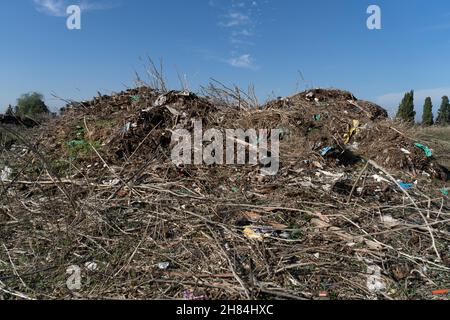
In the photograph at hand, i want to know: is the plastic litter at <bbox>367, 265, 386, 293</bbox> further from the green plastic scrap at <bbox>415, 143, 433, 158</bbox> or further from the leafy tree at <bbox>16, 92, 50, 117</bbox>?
the leafy tree at <bbox>16, 92, 50, 117</bbox>

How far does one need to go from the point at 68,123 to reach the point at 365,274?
4.94 m

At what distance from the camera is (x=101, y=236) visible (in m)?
2.90

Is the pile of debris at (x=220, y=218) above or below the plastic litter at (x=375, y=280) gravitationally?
above

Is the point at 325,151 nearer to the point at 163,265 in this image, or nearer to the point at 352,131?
the point at 352,131

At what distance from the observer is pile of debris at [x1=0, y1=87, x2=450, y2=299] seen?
2422 millimetres

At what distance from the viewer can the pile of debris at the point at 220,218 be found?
2.42m

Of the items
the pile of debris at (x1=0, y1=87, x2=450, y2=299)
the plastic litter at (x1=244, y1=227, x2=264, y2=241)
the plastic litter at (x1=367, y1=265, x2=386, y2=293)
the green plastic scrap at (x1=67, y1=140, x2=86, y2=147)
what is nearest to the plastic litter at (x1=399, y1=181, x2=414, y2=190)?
the pile of debris at (x1=0, y1=87, x2=450, y2=299)

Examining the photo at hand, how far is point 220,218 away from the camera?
312 cm

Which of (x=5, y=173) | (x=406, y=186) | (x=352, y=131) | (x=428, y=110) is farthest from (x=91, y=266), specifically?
(x=428, y=110)

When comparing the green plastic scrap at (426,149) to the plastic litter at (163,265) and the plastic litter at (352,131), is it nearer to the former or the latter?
the plastic litter at (352,131)

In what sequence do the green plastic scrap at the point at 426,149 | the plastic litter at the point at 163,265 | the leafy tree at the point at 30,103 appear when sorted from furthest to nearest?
the leafy tree at the point at 30,103, the green plastic scrap at the point at 426,149, the plastic litter at the point at 163,265

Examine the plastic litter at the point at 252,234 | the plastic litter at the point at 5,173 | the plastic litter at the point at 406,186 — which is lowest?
the plastic litter at the point at 252,234

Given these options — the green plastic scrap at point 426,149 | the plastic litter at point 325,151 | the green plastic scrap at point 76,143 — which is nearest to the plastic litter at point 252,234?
the plastic litter at point 325,151
